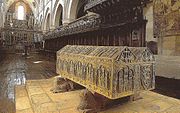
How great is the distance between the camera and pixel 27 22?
103 ft

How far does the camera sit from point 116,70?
214 cm

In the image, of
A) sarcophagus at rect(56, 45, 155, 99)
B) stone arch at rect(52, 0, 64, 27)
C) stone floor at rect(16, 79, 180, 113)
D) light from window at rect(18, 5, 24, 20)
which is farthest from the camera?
light from window at rect(18, 5, 24, 20)

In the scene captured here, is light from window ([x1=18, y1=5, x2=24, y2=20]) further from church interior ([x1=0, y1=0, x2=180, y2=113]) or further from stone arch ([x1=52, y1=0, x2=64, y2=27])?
church interior ([x1=0, y1=0, x2=180, y2=113])

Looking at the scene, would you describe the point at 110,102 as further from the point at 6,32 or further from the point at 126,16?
the point at 6,32

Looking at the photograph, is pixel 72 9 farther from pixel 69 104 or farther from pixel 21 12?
pixel 21 12

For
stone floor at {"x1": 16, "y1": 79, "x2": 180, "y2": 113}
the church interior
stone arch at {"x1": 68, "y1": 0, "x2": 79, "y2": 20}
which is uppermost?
stone arch at {"x1": 68, "y1": 0, "x2": 79, "y2": 20}

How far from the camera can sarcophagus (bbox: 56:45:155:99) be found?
216 cm

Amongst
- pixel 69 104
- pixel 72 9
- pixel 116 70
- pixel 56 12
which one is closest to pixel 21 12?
pixel 56 12

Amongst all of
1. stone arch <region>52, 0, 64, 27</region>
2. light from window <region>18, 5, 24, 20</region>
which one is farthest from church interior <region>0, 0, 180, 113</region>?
light from window <region>18, 5, 24, 20</region>

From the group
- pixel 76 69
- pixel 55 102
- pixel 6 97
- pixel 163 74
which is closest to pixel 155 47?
pixel 163 74

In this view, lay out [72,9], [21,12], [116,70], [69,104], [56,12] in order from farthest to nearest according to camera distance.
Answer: [21,12], [56,12], [72,9], [69,104], [116,70]

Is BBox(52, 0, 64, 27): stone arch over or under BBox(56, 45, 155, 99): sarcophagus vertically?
over

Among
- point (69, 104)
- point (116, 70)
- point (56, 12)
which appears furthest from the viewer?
point (56, 12)

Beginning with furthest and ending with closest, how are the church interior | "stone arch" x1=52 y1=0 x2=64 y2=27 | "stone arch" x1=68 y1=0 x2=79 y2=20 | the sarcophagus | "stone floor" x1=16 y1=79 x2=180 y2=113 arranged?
"stone arch" x1=52 y1=0 x2=64 y2=27, "stone arch" x1=68 y1=0 x2=79 y2=20, "stone floor" x1=16 y1=79 x2=180 y2=113, the church interior, the sarcophagus
